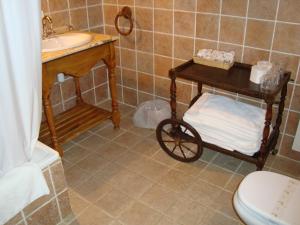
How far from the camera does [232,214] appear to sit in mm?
1650

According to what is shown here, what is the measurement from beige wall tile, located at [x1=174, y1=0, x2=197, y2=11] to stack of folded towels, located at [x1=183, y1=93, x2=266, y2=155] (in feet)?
2.00

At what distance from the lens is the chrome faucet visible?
204cm

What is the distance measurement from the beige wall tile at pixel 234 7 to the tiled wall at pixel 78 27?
1088 millimetres

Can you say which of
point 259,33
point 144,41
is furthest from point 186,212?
point 144,41

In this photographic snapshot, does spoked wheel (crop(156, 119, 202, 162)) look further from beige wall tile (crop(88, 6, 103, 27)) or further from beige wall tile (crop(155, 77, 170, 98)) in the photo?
beige wall tile (crop(88, 6, 103, 27))

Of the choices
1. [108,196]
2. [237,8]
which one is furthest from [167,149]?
[237,8]

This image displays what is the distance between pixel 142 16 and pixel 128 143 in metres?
0.97

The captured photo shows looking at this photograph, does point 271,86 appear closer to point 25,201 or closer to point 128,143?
point 128,143

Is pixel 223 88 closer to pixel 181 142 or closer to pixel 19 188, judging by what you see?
pixel 181 142

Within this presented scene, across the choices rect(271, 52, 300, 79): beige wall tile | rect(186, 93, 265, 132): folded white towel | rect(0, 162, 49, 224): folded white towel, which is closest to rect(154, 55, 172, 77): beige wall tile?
rect(186, 93, 265, 132): folded white towel

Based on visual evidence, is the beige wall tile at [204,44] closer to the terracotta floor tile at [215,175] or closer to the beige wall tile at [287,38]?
the beige wall tile at [287,38]

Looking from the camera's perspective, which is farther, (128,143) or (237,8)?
(128,143)

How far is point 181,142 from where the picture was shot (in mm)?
2072

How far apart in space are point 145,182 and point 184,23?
111 centimetres
